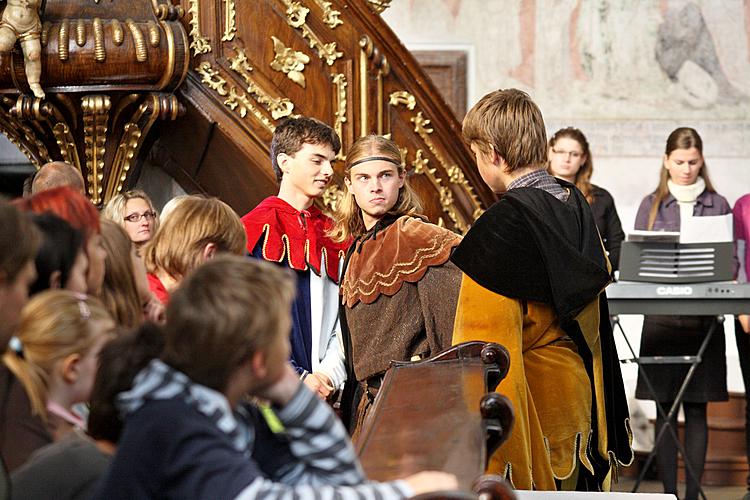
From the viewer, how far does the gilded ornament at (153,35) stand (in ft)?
19.1

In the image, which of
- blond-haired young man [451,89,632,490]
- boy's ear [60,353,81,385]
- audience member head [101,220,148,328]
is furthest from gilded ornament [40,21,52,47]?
boy's ear [60,353,81,385]

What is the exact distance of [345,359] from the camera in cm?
468

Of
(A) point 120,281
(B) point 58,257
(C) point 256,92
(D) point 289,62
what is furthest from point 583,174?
(B) point 58,257

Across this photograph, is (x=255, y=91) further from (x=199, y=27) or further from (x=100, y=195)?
(x=100, y=195)

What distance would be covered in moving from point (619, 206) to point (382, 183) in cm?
620

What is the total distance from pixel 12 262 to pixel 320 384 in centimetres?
269

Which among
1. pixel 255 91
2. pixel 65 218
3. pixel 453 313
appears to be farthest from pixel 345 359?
pixel 65 218

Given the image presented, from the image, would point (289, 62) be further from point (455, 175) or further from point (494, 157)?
point (494, 157)

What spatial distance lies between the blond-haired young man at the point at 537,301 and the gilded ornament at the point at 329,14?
7.69 feet

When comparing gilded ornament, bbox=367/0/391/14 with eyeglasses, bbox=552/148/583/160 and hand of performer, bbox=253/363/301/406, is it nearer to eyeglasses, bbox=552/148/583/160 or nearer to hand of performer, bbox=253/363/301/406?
eyeglasses, bbox=552/148/583/160

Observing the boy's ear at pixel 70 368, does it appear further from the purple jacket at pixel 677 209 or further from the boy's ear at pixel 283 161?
Answer: the purple jacket at pixel 677 209

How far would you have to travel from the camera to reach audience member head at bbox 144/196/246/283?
3186 millimetres

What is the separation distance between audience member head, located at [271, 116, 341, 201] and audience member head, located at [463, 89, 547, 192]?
1.05 metres

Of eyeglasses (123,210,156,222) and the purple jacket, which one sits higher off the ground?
eyeglasses (123,210,156,222)
